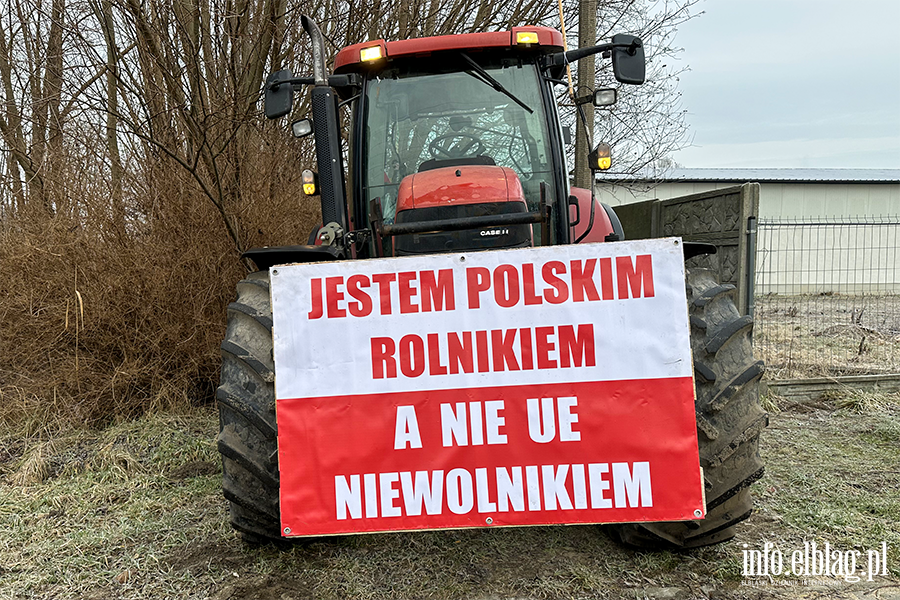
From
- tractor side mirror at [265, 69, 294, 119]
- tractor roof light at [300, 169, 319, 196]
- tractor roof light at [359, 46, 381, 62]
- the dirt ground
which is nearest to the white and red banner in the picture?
the dirt ground

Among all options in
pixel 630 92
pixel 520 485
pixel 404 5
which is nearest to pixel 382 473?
pixel 520 485

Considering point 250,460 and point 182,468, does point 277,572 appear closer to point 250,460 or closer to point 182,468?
point 250,460

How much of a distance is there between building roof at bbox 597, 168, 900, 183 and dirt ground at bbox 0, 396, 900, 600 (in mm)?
16936

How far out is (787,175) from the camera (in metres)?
22.7

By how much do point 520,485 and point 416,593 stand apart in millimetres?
678

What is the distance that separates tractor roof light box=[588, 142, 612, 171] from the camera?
11.7 ft

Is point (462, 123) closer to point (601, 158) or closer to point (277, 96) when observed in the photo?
point (601, 158)

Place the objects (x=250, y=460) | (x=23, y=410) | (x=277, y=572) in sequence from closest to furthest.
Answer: (x=250, y=460), (x=277, y=572), (x=23, y=410)

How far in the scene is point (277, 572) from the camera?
107 inches

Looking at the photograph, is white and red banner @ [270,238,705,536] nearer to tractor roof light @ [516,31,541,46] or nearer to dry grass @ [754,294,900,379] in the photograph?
tractor roof light @ [516,31,541,46]

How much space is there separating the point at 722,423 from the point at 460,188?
1.46 metres

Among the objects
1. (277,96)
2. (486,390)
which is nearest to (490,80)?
(277,96)

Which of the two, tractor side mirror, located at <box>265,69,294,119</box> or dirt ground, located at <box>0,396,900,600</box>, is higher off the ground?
tractor side mirror, located at <box>265,69,294,119</box>

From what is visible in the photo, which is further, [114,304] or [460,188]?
[114,304]
